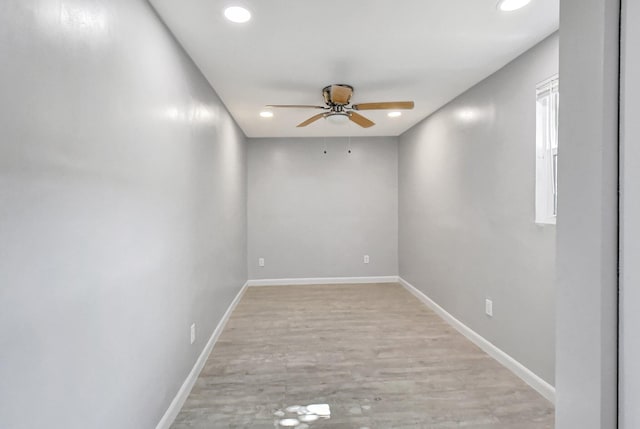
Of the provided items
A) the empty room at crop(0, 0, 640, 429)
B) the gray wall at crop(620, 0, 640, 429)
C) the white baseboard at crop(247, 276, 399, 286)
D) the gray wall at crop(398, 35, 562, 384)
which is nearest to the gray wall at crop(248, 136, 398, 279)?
the white baseboard at crop(247, 276, 399, 286)

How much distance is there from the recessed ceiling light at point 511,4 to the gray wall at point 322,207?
340 centimetres

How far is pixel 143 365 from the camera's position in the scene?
1.58 meters

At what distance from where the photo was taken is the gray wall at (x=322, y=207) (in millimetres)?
5105

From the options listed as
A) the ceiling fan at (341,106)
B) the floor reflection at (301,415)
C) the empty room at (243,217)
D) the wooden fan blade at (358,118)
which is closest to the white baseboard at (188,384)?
the empty room at (243,217)

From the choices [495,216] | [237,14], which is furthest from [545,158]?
[237,14]

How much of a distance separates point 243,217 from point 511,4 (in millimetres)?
3942

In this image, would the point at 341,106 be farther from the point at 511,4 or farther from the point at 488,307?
the point at 488,307

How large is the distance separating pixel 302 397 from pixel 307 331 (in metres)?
1.12

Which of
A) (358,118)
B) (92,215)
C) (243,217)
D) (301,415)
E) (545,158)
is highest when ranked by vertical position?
(358,118)

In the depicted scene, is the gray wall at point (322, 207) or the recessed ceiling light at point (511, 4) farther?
the gray wall at point (322, 207)

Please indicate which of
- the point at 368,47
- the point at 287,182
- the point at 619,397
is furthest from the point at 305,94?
the point at 619,397

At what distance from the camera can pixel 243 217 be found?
4.75 m

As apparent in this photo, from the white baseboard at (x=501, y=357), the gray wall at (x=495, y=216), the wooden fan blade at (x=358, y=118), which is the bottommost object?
the white baseboard at (x=501, y=357)

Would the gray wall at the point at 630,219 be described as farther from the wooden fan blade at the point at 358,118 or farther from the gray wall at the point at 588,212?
the wooden fan blade at the point at 358,118
